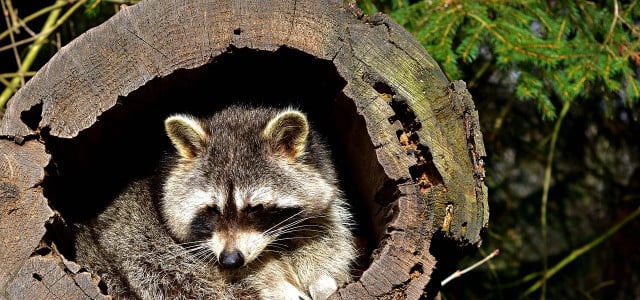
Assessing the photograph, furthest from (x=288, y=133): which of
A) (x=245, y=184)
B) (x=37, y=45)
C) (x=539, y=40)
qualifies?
(x=37, y=45)

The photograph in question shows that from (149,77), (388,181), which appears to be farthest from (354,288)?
(149,77)

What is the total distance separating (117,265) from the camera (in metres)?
3.65

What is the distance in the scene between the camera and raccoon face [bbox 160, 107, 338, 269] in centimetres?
355

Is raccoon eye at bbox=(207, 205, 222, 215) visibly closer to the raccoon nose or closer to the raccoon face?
the raccoon face

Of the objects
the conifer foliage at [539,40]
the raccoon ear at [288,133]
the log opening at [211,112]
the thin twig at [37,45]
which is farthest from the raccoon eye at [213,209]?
the thin twig at [37,45]

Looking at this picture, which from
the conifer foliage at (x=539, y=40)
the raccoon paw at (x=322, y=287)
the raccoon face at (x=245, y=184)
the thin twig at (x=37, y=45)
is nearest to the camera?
the raccoon face at (x=245, y=184)

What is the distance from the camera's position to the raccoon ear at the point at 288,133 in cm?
363

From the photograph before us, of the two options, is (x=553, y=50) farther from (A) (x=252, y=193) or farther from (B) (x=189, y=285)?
(B) (x=189, y=285)

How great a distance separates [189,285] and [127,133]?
0.78 meters

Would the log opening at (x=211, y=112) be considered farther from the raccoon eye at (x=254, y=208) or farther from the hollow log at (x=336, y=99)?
the raccoon eye at (x=254, y=208)

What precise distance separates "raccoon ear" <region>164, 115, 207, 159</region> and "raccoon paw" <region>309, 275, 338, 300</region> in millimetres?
842

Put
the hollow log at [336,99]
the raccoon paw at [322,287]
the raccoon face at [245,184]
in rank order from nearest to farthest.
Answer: the hollow log at [336,99]
the raccoon face at [245,184]
the raccoon paw at [322,287]

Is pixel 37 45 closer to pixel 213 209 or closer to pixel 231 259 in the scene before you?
pixel 213 209

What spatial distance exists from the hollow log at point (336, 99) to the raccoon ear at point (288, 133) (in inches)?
12.7
